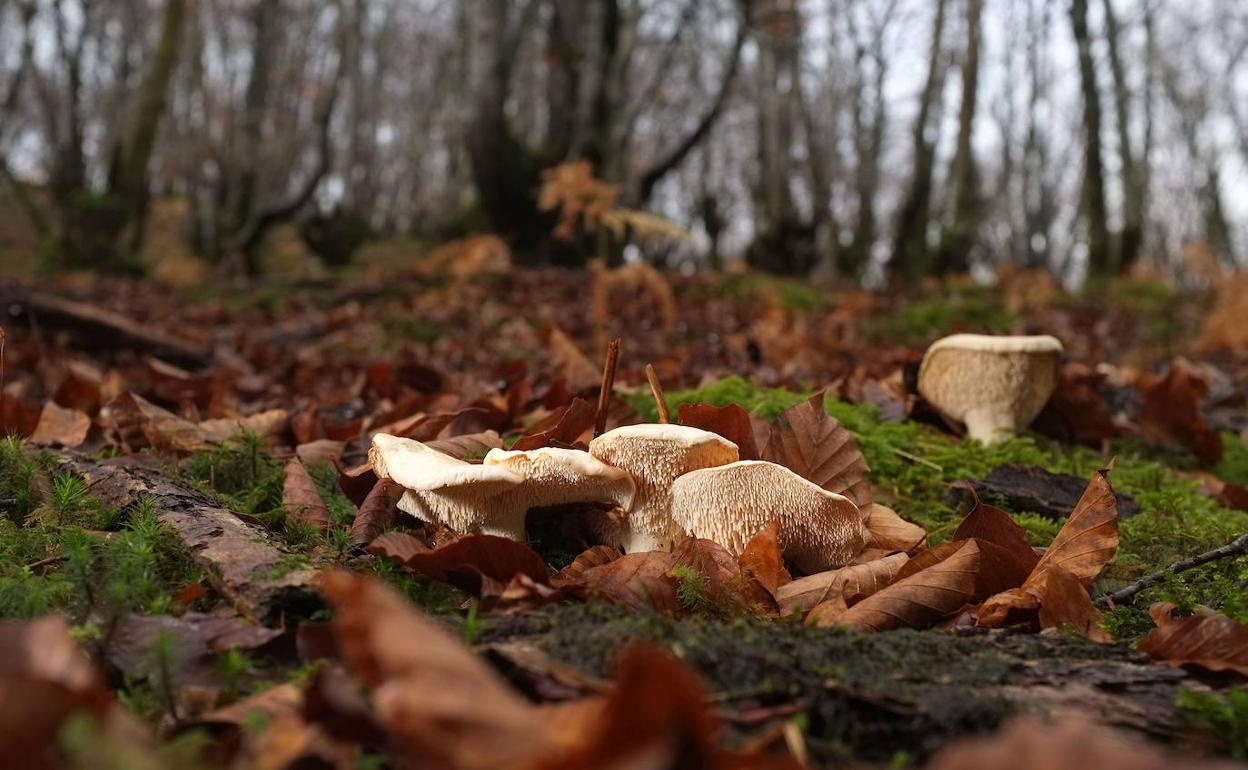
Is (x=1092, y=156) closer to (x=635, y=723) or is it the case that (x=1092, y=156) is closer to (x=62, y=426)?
(x=62, y=426)

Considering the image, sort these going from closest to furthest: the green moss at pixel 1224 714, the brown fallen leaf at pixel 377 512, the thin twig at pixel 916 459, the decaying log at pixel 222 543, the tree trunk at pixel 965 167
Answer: the green moss at pixel 1224 714 → the decaying log at pixel 222 543 → the brown fallen leaf at pixel 377 512 → the thin twig at pixel 916 459 → the tree trunk at pixel 965 167

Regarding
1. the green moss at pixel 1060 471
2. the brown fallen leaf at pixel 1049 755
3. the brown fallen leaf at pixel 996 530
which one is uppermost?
the brown fallen leaf at pixel 1049 755

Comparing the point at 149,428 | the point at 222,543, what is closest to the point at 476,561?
the point at 222,543

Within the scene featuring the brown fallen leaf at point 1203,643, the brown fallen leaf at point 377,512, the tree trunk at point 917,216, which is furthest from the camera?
the tree trunk at point 917,216

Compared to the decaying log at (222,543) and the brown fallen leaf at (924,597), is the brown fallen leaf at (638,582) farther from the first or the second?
the decaying log at (222,543)

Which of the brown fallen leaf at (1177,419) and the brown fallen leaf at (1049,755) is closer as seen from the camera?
the brown fallen leaf at (1049,755)

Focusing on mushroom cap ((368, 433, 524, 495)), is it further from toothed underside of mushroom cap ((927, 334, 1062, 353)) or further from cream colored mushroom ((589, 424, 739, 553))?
toothed underside of mushroom cap ((927, 334, 1062, 353))

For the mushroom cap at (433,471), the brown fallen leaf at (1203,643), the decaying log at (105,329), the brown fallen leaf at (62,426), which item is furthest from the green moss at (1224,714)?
the decaying log at (105,329)
